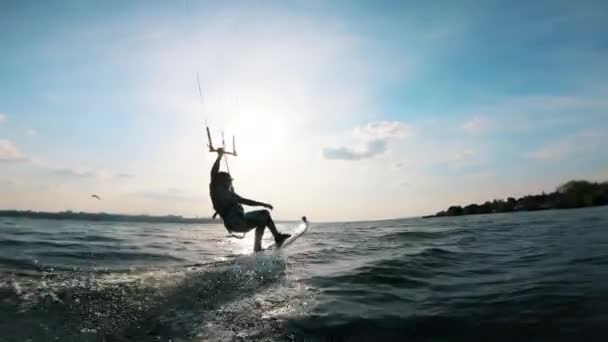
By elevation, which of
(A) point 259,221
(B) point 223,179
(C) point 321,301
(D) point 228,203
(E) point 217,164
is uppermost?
(E) point 217,164

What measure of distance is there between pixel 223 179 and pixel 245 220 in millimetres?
1699

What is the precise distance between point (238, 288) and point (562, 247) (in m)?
9.68

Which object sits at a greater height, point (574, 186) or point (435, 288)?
point (574, 186)

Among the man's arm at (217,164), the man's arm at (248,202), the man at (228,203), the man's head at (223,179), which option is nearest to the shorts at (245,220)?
the man at (228,203)

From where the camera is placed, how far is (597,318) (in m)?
4.74

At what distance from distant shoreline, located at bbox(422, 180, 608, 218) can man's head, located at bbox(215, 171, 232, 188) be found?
5282 centimetres

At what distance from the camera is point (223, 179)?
1316 centimetres

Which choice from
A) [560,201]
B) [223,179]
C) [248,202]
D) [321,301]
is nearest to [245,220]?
[248,202]

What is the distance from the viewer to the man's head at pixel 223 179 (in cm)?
1307

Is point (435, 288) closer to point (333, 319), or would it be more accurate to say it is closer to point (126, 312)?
point (333, 319)

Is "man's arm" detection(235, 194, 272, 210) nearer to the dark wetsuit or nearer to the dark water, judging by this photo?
the dark wetsuit

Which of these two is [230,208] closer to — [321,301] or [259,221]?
[259,221]

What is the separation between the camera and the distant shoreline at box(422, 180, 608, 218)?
50.1 metres

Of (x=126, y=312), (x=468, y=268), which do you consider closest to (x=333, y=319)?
(x=126, y=312)
